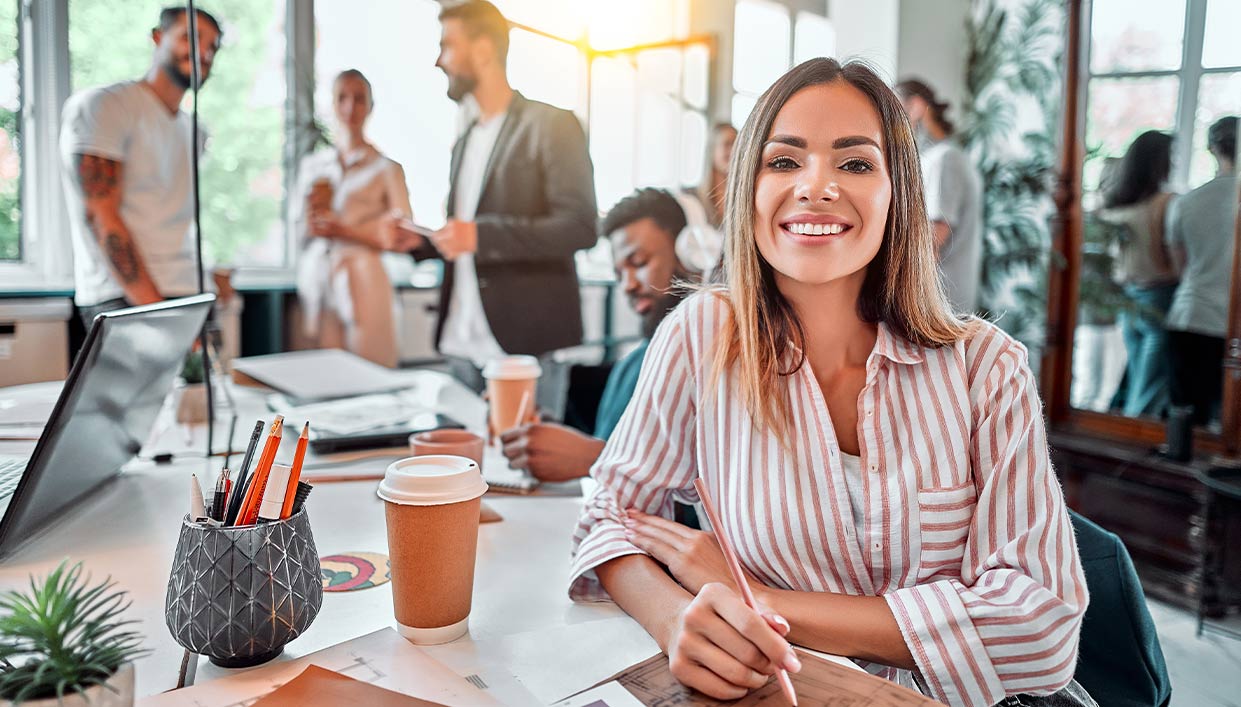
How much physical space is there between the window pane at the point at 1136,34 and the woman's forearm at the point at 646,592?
2.79 metres

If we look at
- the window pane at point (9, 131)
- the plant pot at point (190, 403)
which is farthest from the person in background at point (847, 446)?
the window pane at point (9, 131)

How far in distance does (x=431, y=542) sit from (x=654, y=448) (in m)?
0.36

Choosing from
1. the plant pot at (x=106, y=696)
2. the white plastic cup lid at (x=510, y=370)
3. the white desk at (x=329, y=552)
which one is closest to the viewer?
the plant pot at (x=106, y=696)

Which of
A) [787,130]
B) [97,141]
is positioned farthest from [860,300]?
[97,141]

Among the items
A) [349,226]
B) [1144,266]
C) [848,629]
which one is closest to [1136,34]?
[1144,266]

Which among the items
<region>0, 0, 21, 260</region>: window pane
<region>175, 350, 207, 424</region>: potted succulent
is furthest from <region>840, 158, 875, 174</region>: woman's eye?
<region>0, 0, 21, 260</region>: window pane

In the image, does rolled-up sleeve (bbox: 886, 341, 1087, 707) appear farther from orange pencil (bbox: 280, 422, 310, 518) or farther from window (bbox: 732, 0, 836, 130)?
window (bbox: 732, 0, 836, 130)

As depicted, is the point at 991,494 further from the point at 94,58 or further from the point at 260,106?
the point at 260,106

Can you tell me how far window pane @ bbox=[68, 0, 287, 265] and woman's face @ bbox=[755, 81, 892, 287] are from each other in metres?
3.02

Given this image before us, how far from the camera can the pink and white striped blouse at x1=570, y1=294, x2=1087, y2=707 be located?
786 millimetres

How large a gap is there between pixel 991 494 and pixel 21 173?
2.07m

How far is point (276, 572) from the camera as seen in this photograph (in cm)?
65

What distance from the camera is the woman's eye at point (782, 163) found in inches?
38.5

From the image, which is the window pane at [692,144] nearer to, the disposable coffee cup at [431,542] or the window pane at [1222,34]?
the window pane at [1222,34]
